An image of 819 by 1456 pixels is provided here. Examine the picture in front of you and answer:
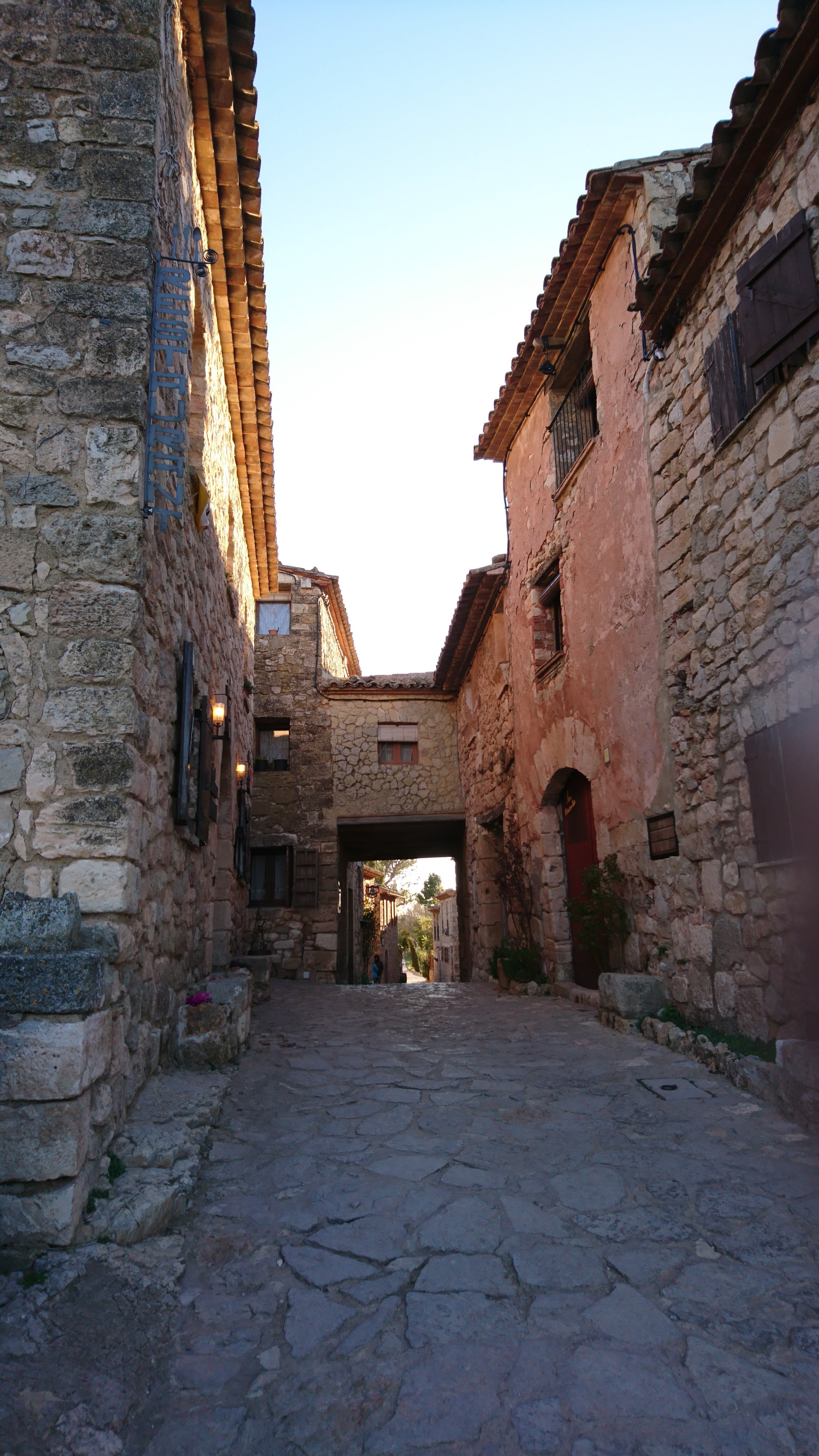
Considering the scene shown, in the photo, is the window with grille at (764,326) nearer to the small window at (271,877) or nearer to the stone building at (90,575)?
the stone building at (90,575)

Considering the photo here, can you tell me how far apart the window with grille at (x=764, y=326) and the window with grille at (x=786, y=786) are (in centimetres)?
183

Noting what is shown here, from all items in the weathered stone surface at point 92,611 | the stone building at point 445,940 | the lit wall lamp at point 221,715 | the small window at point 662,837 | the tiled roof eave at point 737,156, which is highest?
the tiled roof eave at point 737,156

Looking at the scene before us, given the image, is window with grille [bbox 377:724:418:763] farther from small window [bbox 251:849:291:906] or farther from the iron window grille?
the iron window grille

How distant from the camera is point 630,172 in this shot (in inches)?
260

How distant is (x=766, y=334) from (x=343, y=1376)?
4881mm

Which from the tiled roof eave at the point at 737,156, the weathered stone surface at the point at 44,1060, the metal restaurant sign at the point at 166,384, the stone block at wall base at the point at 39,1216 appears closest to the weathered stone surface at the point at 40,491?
the metal restaurant sign at the point at 166,384

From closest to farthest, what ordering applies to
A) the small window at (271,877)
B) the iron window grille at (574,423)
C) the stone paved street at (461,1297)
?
the stone paved street at (461,1297)
the iron window grille at (574,423)
the small window at (271,877)

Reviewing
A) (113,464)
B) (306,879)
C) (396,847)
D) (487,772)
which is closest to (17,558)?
(113,464)

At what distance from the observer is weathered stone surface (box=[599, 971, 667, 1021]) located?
573cm

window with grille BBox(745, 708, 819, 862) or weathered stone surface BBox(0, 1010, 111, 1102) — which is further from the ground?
window with grille BBox(745, 708, 819, 862)

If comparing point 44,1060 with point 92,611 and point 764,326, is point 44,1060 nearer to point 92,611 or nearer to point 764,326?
point 92,611

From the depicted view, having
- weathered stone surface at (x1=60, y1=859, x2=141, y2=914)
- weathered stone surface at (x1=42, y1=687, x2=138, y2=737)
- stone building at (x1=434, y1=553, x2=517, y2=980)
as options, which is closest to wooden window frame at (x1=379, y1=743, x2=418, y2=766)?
stone building at (x1=434, y1=553, x2=517, y2=980)

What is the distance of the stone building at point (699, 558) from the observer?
13.7 feet

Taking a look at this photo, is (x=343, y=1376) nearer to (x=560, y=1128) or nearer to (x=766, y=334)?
(x=560, y=1128)
